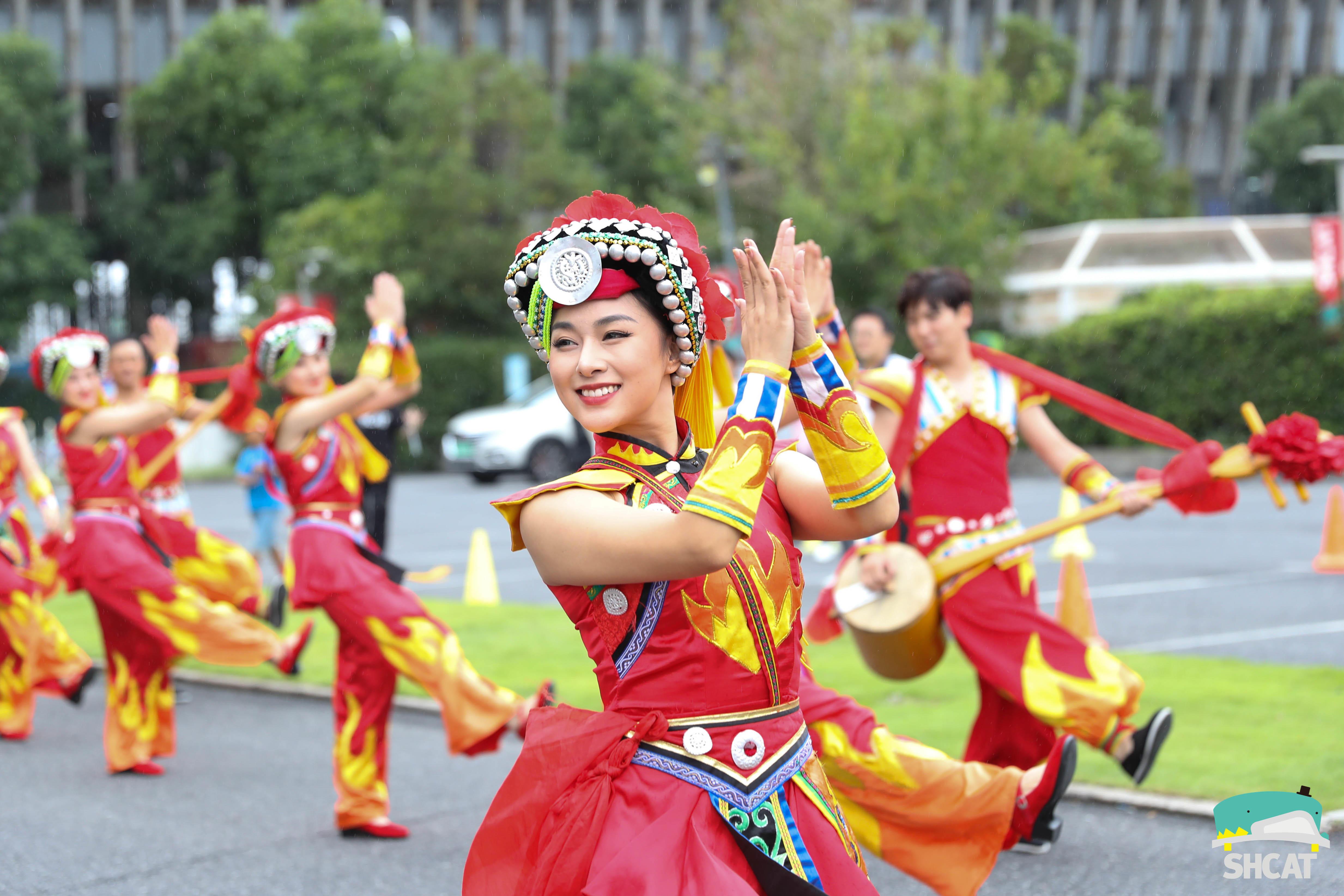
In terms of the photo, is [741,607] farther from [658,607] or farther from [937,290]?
[937,290]

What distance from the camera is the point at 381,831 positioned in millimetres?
5605

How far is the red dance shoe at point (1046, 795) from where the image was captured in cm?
413

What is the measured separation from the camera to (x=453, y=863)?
5.29 meters

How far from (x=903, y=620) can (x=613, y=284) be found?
2786 mm

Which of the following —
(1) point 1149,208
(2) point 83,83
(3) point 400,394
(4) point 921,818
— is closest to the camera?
(4) point 921,818

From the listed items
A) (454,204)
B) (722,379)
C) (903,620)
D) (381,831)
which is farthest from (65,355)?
(454,204)

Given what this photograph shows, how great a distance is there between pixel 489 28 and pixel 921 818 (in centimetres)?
5354

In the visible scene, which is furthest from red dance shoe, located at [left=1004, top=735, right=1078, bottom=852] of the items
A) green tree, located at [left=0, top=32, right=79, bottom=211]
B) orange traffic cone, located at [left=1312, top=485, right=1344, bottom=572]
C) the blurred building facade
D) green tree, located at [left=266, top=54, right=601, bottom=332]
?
the blurred building facade

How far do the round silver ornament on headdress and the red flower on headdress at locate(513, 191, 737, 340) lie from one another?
11 cm

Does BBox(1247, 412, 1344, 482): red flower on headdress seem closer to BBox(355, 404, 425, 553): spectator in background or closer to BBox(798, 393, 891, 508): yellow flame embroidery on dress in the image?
BBox(798, 393, 891, 508): yellow flame embroidery on dress

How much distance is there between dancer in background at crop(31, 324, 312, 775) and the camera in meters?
6.83

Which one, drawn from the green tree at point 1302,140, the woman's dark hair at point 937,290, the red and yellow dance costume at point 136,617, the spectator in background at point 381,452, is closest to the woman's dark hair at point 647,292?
the woman's dark hair at point 937,290

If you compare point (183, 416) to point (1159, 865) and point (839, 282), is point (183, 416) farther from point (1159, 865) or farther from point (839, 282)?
point (839, 282)

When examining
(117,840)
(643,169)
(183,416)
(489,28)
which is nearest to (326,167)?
(643,169)
